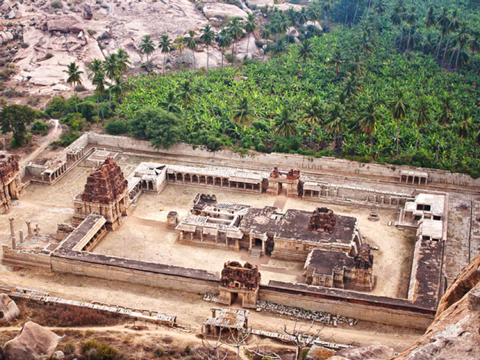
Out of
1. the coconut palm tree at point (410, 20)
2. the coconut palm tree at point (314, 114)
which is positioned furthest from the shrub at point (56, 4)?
the coconut palm tree at point (314, 114)

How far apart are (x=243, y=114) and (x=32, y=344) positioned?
53.3 m

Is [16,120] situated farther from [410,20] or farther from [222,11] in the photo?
[410,20]

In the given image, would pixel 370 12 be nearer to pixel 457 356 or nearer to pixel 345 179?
pixel 345 179

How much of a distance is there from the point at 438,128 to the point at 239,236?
137 ft

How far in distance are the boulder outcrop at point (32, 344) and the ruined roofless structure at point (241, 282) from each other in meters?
17.2

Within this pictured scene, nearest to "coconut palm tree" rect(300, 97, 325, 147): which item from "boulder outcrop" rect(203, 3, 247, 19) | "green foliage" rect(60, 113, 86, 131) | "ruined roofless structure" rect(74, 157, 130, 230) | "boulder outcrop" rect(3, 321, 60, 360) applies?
"ruined roofless structure" rect(74, 157, 130, 230)

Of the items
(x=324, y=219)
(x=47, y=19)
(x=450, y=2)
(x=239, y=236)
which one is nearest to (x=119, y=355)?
(x=239, y=236)

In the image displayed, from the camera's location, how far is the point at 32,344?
47.9 metres

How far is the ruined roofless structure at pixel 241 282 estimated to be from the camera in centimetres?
5941

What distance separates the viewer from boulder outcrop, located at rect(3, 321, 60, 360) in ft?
154

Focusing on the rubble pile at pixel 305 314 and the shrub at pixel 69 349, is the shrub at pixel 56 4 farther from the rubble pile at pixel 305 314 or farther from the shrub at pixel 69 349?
the shrub at pixel 69 349

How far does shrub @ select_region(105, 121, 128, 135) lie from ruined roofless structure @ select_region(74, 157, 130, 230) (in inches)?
939

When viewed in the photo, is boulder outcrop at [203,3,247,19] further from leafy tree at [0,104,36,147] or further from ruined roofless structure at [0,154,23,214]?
ruined roofless structure at [0,154,23,214]

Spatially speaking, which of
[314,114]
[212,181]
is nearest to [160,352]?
[212,181]
